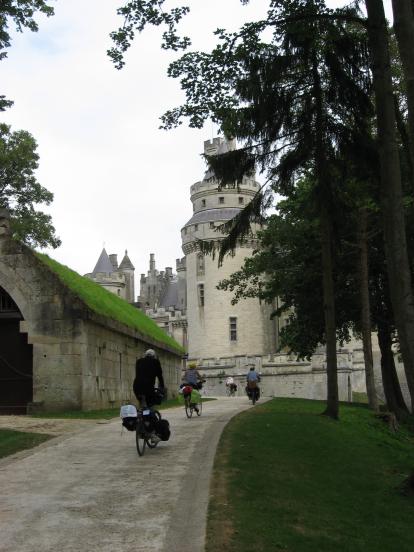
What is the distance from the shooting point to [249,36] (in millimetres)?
10648

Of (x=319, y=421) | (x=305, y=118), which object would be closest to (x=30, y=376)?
(x=319, y=421)

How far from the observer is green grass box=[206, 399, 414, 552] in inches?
230

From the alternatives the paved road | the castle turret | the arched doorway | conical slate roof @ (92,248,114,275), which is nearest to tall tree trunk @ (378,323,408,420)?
the arched doorway

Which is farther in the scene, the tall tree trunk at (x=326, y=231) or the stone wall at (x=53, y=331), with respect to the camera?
the stone wall at (x=53, y=331)

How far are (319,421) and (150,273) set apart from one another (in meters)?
104

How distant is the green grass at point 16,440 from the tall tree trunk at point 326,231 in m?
7.46

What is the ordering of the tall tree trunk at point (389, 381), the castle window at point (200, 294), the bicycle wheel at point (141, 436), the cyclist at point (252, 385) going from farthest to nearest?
1. the castle window at point (200, 294)
2. the cyclist at point (252, 385)
3. the tall tree trunk at point (389, 381)
4. the bicycle wheel at point (141, 436)

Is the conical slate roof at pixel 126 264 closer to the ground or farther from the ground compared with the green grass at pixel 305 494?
farther from the ground

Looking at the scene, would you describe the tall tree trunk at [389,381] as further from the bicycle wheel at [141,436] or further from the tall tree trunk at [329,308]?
the bicycle wheel at [141,436]

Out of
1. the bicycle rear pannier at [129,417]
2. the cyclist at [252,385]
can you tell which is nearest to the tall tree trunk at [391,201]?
the bicycle rear pannier at [129,417]

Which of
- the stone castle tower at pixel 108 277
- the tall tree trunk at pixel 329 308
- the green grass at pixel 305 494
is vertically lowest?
the green grass at pixel 305 494

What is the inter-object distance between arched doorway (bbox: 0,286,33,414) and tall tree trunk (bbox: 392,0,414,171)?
12424 millimetres

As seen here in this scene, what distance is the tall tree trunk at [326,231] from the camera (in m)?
16.3

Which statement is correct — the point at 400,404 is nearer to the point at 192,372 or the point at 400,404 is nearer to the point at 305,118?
the point at 192,372
